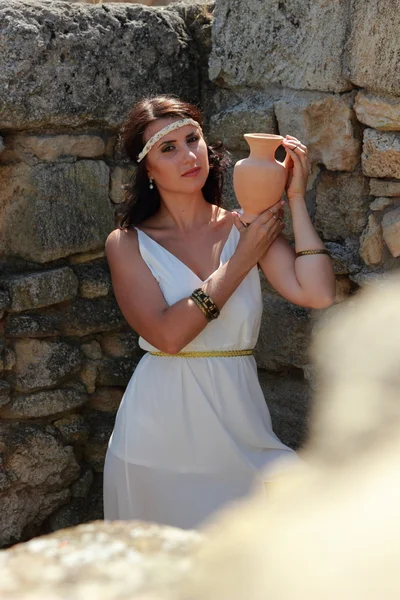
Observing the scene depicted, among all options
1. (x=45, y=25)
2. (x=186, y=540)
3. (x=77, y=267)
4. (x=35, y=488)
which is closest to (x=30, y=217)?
(x=77, y=267)

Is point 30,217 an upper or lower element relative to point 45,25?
lower

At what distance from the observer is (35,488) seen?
10.4ft

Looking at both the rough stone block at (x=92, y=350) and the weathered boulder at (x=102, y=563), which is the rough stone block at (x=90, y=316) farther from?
the weathered boulder at (x=102, y=563)

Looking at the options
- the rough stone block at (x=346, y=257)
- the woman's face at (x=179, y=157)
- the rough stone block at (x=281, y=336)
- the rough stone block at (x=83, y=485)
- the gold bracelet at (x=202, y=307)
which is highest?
the woman's face at (x=179, y=157)

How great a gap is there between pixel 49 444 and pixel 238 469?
84 cm

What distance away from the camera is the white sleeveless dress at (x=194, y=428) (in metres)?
2.66

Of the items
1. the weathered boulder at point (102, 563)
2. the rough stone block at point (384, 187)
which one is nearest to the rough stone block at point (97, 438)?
the rough stone block at point (384, 187)

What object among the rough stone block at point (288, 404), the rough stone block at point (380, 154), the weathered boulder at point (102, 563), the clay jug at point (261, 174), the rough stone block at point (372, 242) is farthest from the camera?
the rough stone block at point (288, 404)

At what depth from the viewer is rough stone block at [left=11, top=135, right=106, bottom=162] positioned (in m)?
3.01

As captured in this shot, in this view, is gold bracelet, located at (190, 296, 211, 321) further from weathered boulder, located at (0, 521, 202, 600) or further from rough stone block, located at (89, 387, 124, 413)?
weathered boulder, located at (0, 521, 202, 600)

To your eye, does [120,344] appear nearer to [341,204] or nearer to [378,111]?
[341,204]

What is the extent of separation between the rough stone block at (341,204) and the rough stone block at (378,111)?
20 cm

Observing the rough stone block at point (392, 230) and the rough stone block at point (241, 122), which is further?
the rough stone block at point (241, 122)

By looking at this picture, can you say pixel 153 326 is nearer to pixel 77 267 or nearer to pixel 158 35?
pixel 77 267
